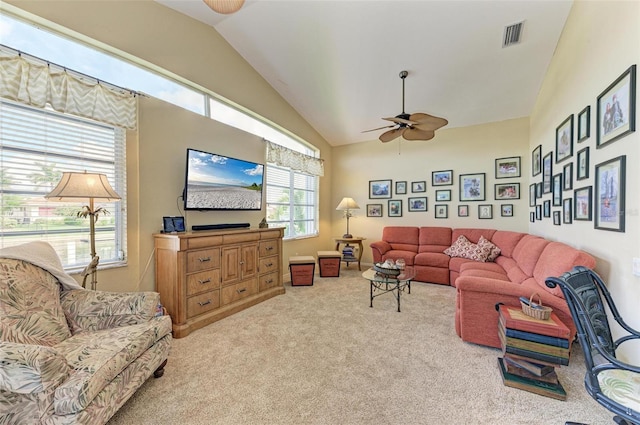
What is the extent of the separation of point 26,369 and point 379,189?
5606mm

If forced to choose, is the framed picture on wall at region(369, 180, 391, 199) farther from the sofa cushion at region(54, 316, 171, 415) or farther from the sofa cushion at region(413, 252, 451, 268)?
the sofa cushion at region(54, 316, 171, 415)

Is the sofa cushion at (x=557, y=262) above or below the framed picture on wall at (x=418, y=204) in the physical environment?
below

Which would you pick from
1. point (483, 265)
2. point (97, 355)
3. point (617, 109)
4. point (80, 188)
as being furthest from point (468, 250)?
point (80, 188)

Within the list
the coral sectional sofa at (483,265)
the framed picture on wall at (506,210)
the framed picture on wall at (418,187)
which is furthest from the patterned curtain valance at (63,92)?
the framed picture on wall at (506,210)

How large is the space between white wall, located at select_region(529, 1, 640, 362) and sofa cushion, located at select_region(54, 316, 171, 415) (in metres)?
3.04

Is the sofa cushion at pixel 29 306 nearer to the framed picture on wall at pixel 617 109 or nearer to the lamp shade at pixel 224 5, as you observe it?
the lamp shade at pixel 224 5

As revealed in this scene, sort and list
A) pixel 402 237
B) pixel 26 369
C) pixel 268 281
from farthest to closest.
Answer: pixel 402 237 < pixel 268 281 < pixel 26 369

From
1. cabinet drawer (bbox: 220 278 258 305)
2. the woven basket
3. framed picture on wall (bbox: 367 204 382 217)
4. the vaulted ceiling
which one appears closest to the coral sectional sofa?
the woven basket

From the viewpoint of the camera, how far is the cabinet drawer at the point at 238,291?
299cm

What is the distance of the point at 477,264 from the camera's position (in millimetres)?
3781

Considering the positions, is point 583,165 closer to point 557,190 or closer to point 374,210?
point 557,190

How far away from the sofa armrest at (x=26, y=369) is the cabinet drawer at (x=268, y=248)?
8.01ft

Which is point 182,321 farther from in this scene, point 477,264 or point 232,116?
point 477,264

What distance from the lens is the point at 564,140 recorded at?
2760mm
